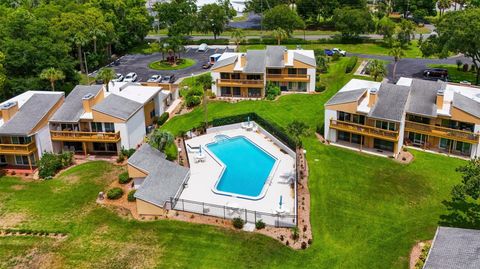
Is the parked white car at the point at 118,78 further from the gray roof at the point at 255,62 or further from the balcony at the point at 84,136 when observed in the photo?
the balcony at the point at 84,136

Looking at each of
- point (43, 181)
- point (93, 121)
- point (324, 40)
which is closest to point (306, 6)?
point (324, 40)

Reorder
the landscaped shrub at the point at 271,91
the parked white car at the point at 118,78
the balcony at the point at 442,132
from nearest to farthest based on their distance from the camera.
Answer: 1. the balcony at the point at 442,132
2. the landscaped shrub at the point at 271,91
3. the parked white car at the point at 118,78

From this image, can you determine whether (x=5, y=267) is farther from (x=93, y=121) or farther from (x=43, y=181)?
(x=93, y=121)

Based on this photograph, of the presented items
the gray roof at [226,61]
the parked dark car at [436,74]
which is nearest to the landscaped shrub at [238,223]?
the gray roof at [226,61]

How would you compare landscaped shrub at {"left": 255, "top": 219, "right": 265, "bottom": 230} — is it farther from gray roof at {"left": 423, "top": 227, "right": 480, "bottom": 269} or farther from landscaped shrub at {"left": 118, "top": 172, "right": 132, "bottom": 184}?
landscaped shrub at {"left": 118, "top": 172, "right": 132, "bottom": 184}

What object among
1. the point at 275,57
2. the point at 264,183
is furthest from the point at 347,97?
the point at 275,57

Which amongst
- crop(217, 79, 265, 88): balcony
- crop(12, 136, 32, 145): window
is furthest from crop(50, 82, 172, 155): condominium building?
crop(217, 79, 265, 88): balcony
